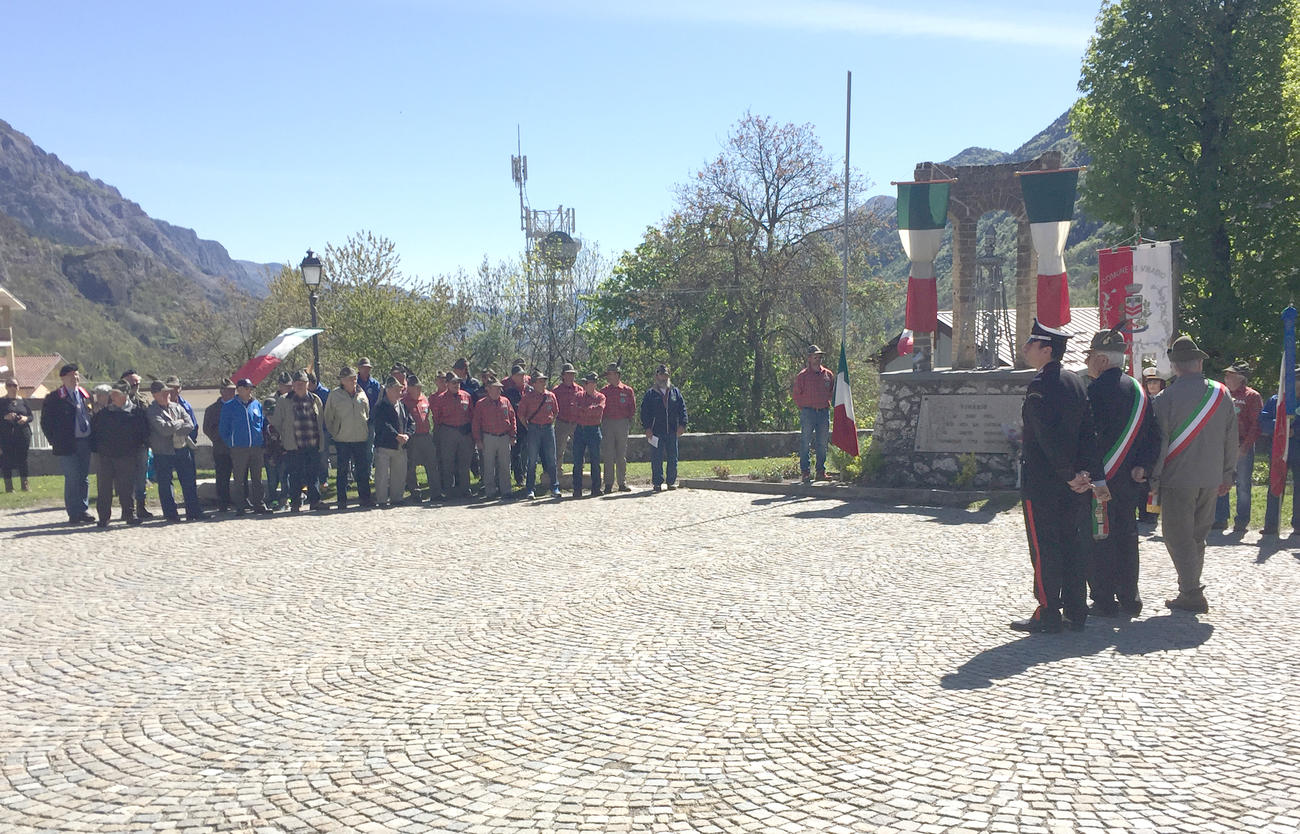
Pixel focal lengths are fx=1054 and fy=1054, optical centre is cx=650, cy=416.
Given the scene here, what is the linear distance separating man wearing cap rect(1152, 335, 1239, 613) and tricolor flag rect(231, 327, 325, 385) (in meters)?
11.5

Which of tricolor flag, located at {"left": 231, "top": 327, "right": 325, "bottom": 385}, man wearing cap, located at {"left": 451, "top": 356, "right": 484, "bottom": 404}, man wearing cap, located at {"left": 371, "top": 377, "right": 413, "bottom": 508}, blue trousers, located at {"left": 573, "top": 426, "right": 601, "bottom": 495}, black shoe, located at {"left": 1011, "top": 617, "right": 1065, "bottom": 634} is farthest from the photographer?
man wearing cap, located at {"left": 451, "top": 356, "right": 484, "bottom": 404}

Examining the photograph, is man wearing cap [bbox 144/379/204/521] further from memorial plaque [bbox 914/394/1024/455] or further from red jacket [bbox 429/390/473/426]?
memorial plaque [bbox 914/394/1024/455]

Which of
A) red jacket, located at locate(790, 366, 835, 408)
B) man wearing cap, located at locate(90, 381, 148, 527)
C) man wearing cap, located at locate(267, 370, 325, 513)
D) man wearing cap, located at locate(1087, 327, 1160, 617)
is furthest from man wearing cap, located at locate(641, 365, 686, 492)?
man wearing cap, located at locate(1087, 327, 1160, 617)

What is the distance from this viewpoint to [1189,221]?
28.0 m

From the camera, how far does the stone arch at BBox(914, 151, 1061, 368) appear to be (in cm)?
1498

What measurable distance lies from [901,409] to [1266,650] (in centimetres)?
906

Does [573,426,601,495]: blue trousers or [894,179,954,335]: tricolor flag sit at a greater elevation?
[894,179,954,335]: tricolor flag

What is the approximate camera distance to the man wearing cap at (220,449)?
13953 millimetres

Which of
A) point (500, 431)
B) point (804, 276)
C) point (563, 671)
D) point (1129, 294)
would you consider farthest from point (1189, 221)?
point (563, 671)

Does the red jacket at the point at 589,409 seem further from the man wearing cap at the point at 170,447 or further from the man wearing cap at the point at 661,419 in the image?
the man wearing cap at the point at 170,447

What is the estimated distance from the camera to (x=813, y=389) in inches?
612

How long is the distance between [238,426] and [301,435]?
792 mm

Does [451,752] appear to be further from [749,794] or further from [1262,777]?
[1262,777]

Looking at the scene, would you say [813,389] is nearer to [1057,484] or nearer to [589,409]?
[589,409]
